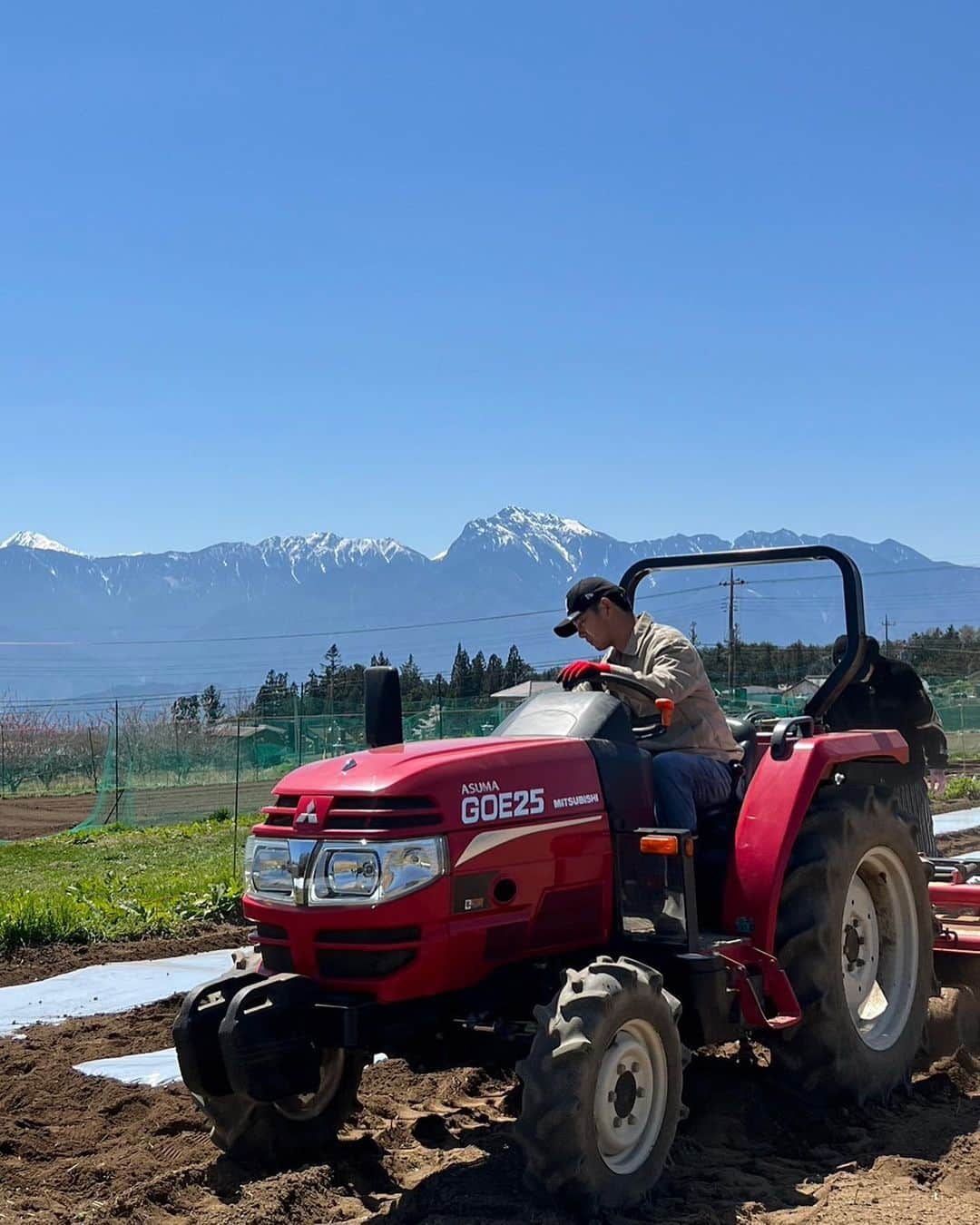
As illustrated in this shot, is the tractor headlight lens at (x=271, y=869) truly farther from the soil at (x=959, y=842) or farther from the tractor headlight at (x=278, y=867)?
the soil at (x=959, y=842)

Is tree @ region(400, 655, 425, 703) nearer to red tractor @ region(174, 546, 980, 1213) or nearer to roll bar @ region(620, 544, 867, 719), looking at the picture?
roll bar @ region(620, 544, 867, 719)

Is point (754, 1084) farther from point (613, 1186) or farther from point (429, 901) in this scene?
point (429, 901)

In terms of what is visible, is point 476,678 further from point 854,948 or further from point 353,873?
point 353,873

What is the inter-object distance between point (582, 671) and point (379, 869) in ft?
4.26

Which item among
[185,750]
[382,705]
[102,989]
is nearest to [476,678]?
[185,750]

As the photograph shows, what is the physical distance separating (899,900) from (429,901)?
2515mm

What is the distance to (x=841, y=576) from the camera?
662cm

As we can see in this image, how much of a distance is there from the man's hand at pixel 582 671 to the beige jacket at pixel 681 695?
79 millimetres

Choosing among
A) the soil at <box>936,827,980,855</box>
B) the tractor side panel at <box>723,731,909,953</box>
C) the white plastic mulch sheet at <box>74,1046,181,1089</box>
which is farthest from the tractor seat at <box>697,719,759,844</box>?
the soil at <box>936,827,980,855</box>

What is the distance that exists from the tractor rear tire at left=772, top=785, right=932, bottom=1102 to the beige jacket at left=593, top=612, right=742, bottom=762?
501 mm

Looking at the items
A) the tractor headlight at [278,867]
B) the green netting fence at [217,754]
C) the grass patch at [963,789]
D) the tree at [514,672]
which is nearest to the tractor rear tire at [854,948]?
the tractor headlight at [278,867]

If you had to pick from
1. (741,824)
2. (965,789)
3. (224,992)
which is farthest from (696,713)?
(965,789)

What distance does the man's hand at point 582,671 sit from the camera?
217 inches

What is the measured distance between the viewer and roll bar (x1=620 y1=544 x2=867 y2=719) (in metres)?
6.35
